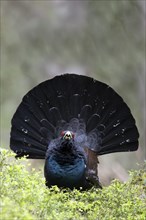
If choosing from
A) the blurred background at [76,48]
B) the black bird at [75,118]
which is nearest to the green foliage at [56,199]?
the black bird at [75,118]

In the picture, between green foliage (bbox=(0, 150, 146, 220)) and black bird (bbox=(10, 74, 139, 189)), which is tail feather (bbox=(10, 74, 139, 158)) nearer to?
black bird (bbox=(10, 74, 139, 189))

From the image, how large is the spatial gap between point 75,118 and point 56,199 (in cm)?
251

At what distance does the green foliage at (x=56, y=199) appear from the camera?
381cm

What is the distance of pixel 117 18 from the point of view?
1276cm

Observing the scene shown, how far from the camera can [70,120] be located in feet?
23.5

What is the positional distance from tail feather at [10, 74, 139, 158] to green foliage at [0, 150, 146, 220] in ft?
3.91

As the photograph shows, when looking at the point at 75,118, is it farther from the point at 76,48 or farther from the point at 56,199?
the point at 76,48

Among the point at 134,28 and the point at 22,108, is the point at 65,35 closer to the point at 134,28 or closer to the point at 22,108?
the point at 134,28

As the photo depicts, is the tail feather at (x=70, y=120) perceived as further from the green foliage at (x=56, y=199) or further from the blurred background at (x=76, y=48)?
the blurred background at (x=76, y=48)

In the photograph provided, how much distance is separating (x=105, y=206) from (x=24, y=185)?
3.88 feet

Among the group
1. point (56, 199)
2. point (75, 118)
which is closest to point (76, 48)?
point (75, 118)

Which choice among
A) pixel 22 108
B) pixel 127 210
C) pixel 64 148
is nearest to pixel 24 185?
pixel 127 210

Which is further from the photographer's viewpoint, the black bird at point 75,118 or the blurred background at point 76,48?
the blurred background at point 76,48

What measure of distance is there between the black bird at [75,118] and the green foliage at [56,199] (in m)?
1.16
